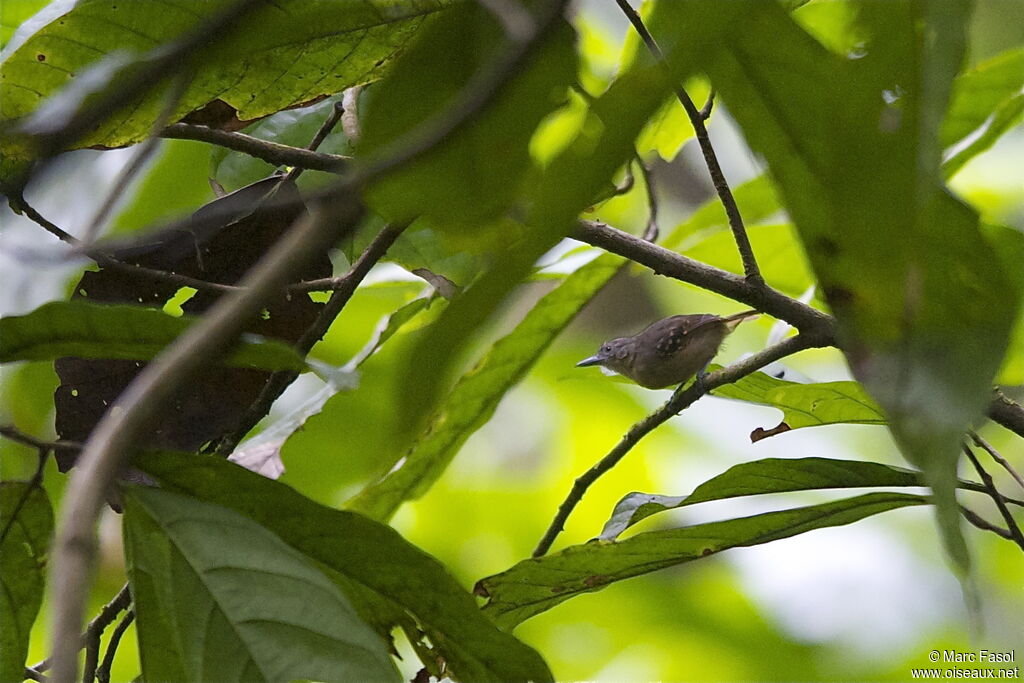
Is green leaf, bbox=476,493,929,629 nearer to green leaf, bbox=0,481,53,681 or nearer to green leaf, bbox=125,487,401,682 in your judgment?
green leaf, bbox=125,487,401,682

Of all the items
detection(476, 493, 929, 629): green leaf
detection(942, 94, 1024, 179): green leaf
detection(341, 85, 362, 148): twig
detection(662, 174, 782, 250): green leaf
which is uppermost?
detection(662, 174, 782, 250): green leaf

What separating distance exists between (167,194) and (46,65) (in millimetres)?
815

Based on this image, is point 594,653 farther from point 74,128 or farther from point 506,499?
point 74,128

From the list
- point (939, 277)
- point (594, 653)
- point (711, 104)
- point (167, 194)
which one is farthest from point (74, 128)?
point (594, 653)

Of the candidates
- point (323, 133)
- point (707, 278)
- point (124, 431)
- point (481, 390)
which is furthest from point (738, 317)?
point (124, 431)

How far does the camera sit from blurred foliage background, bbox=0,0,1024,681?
5.35 ft

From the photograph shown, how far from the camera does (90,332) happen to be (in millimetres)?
624

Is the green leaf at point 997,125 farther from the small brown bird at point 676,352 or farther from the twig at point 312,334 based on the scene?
the twig at point 312,334

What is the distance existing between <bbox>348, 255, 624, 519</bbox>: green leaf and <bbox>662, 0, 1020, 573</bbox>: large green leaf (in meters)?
0.64

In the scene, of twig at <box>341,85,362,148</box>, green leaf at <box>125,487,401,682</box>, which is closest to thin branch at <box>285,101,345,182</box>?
twig at <box>341,85,362,148</box>

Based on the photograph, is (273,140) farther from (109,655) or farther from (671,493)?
(671,493)

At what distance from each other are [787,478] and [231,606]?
0.49m

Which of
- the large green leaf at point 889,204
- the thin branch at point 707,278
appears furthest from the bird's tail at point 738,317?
the large green leaf at point 889,204

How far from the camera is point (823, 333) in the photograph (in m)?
0.84
